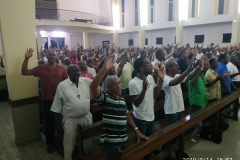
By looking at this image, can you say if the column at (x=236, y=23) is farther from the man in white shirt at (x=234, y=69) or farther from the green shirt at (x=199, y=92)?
the green shirt at (x=199, y=92)

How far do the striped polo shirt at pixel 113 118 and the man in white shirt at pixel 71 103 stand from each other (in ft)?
2.55

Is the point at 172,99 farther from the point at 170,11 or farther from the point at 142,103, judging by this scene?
the point at 170,11

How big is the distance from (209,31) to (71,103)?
1464 centimetres

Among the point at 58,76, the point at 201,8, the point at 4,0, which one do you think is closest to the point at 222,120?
the point at 58,76

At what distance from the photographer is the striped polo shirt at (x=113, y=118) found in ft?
6.61

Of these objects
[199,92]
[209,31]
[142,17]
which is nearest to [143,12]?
[142,17]

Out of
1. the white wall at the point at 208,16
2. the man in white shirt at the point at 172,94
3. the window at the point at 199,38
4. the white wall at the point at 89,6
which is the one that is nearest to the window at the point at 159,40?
the window at the point at 199,38

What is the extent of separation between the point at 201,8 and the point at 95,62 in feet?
42.1

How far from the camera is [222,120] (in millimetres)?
4207

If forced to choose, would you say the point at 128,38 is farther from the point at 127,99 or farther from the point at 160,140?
the point at 160,140

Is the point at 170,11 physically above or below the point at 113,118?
above

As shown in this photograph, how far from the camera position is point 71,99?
2.66m

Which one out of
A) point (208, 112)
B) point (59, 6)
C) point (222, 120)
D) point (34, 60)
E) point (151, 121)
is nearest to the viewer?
point (151, 121)

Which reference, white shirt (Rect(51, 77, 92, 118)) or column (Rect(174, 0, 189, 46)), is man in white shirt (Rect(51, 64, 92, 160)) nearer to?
white shirt (Rect(51, 77, 92, 118))
